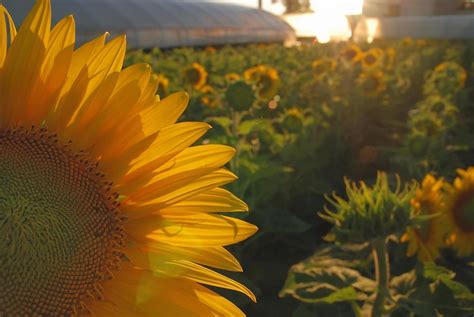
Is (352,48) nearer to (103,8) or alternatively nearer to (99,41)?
(99,41)

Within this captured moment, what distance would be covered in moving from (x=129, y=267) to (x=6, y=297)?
198mm

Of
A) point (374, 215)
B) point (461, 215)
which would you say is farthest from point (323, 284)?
point (461, 215)

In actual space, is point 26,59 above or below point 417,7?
below

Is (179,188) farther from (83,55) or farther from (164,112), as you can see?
(83,55)

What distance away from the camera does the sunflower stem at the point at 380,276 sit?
5.16ft

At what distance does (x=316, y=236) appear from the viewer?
283cm

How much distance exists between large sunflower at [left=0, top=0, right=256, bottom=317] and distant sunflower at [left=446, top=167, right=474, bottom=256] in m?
1.31

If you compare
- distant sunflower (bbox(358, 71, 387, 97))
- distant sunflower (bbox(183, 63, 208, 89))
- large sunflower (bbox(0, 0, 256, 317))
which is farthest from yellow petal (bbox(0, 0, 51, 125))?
distant sunflower (bbox(358, 71, 387, 97))

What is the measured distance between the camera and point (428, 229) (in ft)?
6.41

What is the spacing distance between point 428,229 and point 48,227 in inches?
58.7

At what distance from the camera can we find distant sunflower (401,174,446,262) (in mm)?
1874

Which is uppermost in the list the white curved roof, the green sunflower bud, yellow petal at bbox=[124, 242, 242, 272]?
the white curved roof

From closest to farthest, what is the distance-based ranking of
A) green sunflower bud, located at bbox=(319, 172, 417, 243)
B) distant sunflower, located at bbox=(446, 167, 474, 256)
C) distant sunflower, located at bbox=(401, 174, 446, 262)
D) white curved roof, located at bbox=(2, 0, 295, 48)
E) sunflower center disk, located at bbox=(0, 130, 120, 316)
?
sunflower center disk, located at bbox=(0, 130, 120, 316) < green sunflower bud, located at bbox=(319, 172, 417, 243) < distant sunflower, located at bbox=(401, 174, 446, 262) < distant sunflower, located at bbox=(446, 167, 474, 256) < white curved roof, located at bbox=(2, 0, 295, 48)

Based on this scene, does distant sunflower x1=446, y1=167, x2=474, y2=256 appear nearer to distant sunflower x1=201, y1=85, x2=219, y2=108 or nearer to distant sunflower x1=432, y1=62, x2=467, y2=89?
distant sunflower x1=201, y1=85, x2=219, y2=108
